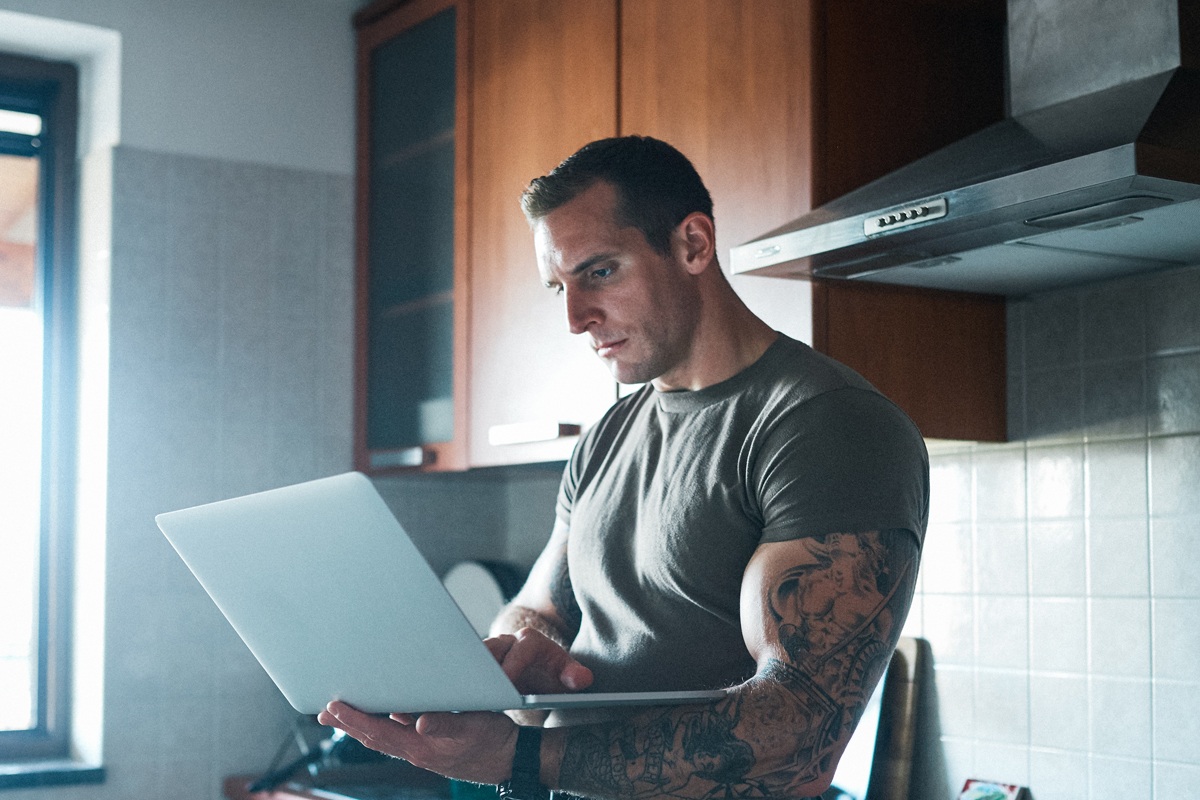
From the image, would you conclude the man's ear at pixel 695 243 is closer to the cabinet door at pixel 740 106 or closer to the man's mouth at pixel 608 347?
the man's mouth at pixel 608 347

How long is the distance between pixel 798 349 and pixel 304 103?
1840 mm

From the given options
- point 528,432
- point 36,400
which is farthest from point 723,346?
point 36,400

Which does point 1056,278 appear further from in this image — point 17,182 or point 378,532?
point 17,182

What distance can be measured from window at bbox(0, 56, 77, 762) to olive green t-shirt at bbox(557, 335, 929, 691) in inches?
64.8

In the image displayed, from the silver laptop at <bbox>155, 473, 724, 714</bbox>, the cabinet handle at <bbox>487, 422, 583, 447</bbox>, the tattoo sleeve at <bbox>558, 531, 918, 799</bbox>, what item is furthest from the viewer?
the cabinet handle at <bbox>487, 422, 583, 447</bbox>

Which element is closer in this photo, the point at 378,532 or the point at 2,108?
the point at 378,532

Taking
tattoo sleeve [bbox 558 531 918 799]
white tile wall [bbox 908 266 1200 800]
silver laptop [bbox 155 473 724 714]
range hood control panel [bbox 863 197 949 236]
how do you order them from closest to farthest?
1. silver laptop [bbox 155 473 724 714]
2. tattoo sleeve [bbox 558 531 918 799]
3. range hood control panel [bbox 863 197 949 236]
4. white tile wall [bbox 908 266 1200 800]

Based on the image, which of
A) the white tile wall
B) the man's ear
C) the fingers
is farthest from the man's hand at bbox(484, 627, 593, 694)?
the white tile wall

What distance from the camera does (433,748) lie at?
117 cm

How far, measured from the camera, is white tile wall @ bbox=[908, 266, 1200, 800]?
5.71 feet

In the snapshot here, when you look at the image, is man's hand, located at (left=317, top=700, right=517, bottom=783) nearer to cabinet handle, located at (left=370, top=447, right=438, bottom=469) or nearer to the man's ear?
the man's ear

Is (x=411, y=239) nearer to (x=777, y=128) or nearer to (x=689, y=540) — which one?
(x=777, y=128)

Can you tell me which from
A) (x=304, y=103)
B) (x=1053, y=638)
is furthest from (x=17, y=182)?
(x=1053, y=638)

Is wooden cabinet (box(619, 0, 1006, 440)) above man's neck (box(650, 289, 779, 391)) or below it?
above
